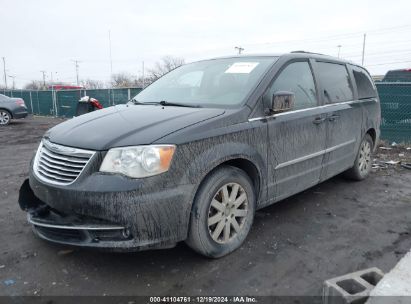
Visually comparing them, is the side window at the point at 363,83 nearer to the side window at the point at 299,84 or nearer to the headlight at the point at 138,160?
the side window at the point at 299,84

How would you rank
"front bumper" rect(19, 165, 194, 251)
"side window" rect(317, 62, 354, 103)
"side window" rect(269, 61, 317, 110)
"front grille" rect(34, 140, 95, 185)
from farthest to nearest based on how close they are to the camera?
"side window" rect(317, 62, 354, 103), "side window" rect(269, 61, 317, 110), "front grille" rect(34, 140, 95, 185), "front bumper" rect(19, 165, 194, 251)

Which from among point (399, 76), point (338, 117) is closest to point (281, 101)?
point (338, 117)

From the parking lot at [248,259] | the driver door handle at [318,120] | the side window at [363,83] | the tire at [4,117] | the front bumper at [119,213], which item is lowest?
the parking lot at [248,259]

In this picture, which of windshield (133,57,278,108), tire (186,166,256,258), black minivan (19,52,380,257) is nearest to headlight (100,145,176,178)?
black minivan (19,52,380,257)

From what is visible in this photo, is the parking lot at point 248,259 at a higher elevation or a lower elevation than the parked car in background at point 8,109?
lower

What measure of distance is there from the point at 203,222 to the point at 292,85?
1788 mm

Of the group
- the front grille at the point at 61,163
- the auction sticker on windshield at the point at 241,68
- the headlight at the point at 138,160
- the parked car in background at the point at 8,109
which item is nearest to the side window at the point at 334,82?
the auction sticker on windshield at the point at 241,68

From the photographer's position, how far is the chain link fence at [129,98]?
7770 millimetres

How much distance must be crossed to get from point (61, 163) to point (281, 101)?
1.92 metres

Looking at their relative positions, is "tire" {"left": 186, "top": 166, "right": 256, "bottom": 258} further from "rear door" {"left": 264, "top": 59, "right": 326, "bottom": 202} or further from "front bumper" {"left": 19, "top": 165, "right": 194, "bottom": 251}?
"rear door" {"left": 264, "top": 59, "right": 326, "bottom": 202}

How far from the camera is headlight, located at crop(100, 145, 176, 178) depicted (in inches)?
94.4

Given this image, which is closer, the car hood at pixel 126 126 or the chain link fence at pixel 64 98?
the car hood at pixel 126 126

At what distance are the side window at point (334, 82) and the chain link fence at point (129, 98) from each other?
3977 millimetres

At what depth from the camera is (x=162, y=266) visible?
9.18 ft
